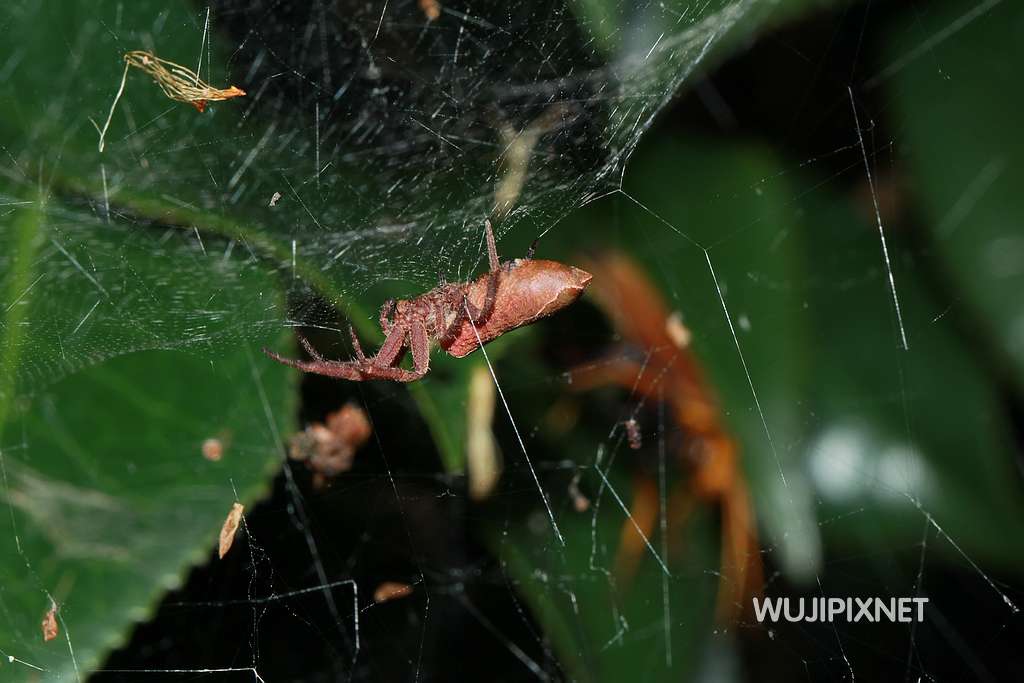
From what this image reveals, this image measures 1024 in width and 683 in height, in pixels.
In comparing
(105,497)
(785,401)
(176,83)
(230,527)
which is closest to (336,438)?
(230,527)

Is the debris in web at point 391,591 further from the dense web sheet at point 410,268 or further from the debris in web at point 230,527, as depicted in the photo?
the debris in web at point 230,527

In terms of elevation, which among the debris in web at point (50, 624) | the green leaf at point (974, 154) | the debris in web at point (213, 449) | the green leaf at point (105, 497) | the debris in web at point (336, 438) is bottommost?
the debris in web at point (50, 624)

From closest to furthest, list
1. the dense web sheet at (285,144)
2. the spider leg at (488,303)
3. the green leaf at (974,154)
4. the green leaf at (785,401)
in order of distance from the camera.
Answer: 1. the dense web sheet at (285,144)
2. the spider leg at (488,303)
3. the green leaf at (974,154)
4. the green leaf at (785,401)

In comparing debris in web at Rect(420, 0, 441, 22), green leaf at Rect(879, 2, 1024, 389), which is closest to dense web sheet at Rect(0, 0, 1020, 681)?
debris in web at Rect(420, 0, 441, 22)

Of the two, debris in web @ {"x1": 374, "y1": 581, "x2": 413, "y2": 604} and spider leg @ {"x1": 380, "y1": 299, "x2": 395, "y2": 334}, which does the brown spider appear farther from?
debris in web @ {"x1": 374, "y1": 581, "x2": 413, "y2": 604}

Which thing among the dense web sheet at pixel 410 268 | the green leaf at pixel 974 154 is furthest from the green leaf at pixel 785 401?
the green leaf at pixel 974 154

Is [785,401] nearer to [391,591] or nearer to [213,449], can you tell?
[391,591]

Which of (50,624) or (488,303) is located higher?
(488,303)
